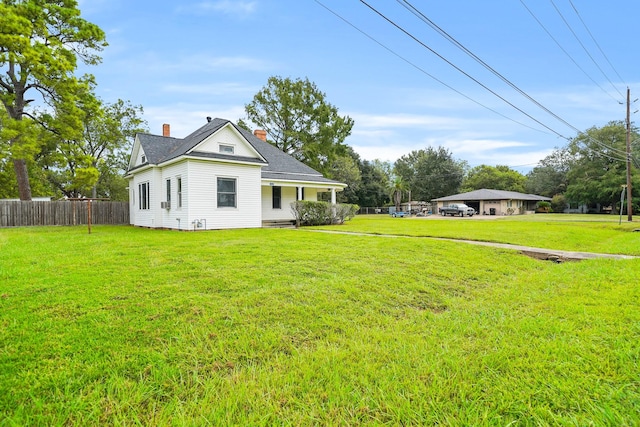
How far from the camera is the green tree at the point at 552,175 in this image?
152 feet

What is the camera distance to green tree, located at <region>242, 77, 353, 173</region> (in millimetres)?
32781

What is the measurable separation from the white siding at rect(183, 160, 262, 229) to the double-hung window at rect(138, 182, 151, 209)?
14.4 feet

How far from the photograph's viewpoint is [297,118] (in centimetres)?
3312

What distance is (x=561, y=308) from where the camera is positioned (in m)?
3.88

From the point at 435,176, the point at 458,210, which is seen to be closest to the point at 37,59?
the point at 458,210

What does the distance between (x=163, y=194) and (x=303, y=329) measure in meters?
Result: 13.3

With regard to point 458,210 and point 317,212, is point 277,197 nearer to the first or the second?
point 317,212

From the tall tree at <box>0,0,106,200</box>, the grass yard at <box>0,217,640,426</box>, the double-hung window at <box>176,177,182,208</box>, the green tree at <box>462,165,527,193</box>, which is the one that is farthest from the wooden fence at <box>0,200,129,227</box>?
the green tree at <box>462,165,527,193</box>

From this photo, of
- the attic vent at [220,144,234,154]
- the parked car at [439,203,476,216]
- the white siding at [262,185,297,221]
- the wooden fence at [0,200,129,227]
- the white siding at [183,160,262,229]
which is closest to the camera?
the white siding at [183,160,262,229]

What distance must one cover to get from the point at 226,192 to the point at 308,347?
37.3 feet

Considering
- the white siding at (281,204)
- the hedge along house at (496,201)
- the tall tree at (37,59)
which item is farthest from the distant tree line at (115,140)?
the white siding at (281,204)

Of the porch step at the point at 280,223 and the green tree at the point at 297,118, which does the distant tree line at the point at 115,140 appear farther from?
the porch step at the point at 280,223

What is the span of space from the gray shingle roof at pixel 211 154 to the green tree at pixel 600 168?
34.8m

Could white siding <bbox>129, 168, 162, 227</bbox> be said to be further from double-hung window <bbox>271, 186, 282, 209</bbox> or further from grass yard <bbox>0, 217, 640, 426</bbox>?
grass yard <bbox>0, 217, 640, 426</bbox>
